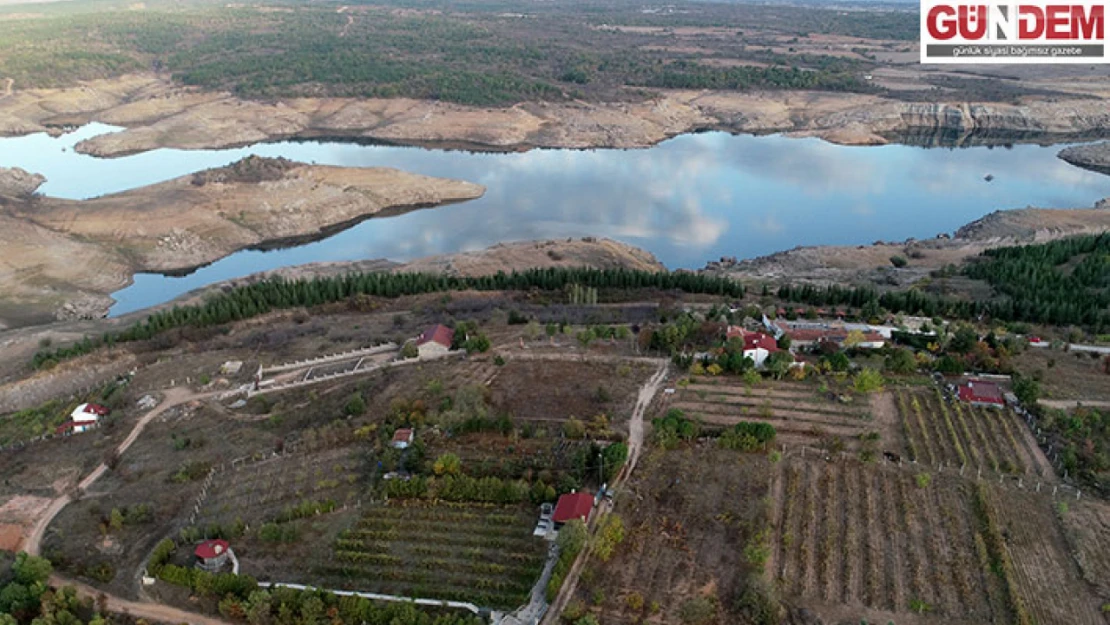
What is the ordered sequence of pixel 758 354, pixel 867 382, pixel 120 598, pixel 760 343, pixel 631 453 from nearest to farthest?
1. pixel 120 598
2. pixel 631 453
3. pixel 867 382
4. pixel 758 354
5. pixel 760 343

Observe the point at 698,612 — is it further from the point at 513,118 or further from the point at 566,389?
the point at 513,118

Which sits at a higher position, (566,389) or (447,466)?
(566,389)

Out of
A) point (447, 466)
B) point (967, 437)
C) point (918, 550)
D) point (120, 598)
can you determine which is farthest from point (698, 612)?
point (120, 598)

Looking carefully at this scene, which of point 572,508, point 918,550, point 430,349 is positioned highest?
point 430,349

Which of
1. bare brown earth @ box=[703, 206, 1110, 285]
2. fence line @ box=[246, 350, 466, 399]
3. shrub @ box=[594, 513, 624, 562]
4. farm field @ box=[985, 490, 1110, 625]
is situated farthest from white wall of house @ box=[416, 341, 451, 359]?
bare brown earth @ box=[703, 206, 1110, 285]

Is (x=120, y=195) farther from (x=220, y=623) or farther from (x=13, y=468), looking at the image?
(x=220, y=623)
